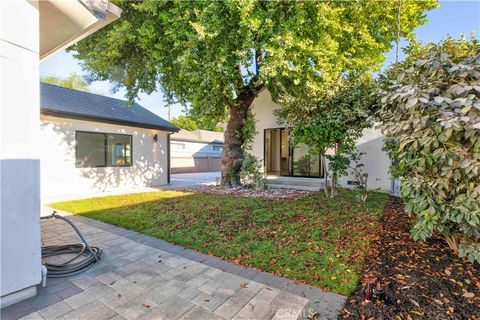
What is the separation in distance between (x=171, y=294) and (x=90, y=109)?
9.26m

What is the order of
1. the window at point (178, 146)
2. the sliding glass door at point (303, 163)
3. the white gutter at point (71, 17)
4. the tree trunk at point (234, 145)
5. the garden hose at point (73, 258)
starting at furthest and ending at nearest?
1. the window at point (178, 146)
2. the sliding glass door at point (303, 163)
3. the tree trunk at point (234, 145)
4. the garden hose at point (73, 258)
5. the white gutter at point (71, 17)

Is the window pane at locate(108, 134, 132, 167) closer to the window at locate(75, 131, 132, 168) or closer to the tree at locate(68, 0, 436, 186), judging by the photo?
the window at locate(75, 131, 132, 168)

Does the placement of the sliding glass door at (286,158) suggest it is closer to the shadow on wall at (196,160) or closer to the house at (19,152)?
the shadow on wall at (196,160)

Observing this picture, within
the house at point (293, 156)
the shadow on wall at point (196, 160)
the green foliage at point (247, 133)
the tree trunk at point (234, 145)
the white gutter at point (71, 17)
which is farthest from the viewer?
the shadow on wall at point (196, 160)

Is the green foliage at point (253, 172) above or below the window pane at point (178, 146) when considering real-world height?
below

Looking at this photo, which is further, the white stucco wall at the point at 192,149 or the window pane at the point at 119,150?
the white stucco wall at the point at 192,149

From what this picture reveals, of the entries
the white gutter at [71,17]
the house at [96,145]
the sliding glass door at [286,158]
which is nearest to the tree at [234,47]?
the house at [96,145]

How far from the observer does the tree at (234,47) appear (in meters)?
6.33

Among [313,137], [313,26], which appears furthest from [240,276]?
[313,26]

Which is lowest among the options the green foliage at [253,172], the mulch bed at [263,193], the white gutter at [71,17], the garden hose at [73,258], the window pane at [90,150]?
the garden hose at [73,258]

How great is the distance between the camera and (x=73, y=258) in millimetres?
3270

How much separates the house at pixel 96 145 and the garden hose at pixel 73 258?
587cm

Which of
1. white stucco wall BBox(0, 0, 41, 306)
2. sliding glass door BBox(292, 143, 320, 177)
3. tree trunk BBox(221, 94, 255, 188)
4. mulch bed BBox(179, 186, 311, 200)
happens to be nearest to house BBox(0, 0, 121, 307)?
white stucco wall BBox(0, 0, 41, 306)

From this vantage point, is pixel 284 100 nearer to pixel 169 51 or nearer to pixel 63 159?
pixel 169 51
